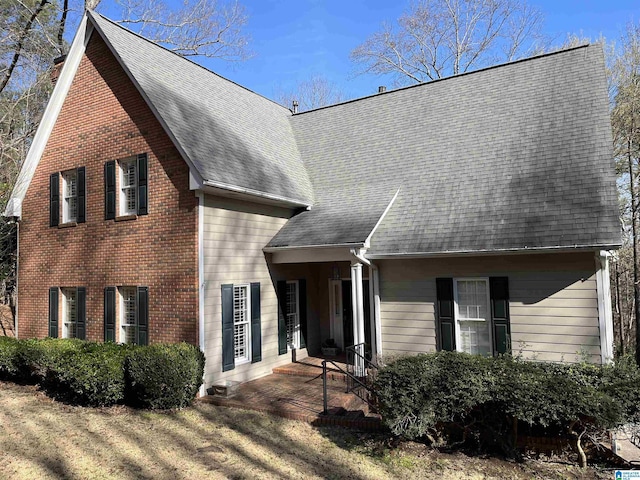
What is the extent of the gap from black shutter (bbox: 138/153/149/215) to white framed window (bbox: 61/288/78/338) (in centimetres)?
345

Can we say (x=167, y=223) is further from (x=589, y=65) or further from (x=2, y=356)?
(x=589, y=65)

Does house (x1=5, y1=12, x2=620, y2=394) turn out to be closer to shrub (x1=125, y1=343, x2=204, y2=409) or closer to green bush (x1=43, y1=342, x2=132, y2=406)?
shrub (x1=125, y1=343, x2=204, y2=409)

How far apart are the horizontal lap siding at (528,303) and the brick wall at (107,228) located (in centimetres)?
470

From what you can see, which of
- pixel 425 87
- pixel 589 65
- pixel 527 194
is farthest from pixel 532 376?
pixel 425 87

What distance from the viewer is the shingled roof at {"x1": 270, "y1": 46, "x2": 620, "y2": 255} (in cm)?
894

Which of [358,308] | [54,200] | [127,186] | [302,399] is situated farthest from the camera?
[54,200]

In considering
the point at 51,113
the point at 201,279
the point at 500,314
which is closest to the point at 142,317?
the point at 201,279

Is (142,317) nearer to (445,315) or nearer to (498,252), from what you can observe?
(445,315)

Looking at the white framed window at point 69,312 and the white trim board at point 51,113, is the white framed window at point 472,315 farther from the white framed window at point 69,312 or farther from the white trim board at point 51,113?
the white trim board at point 51,113

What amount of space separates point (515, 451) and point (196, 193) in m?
7.54

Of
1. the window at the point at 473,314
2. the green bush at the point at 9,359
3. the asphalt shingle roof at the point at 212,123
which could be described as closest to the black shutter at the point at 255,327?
the asphalt shingle roof at the point at 212,123

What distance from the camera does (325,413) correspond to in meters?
7.91

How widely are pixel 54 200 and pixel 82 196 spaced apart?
1271 millimetres

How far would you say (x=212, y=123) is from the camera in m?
11.6
